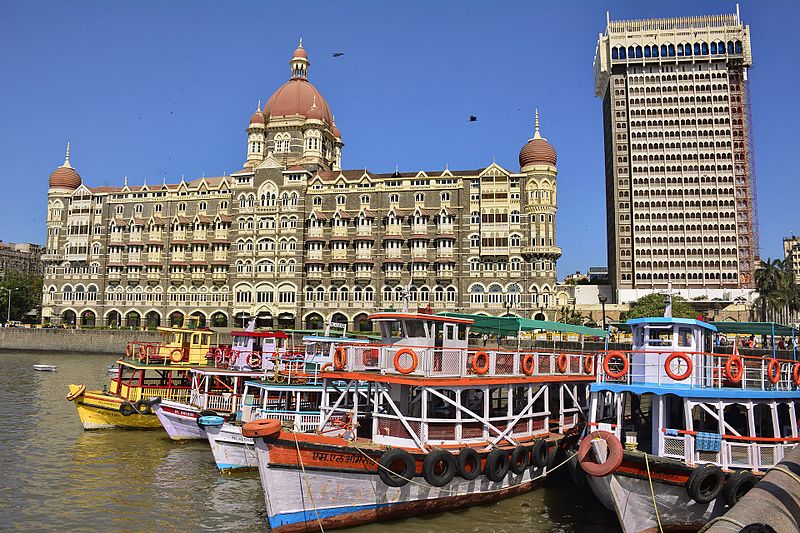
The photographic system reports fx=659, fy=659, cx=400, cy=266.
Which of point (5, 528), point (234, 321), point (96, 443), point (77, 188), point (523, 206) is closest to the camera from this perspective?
point (5, 528)

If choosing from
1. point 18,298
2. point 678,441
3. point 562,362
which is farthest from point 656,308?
point 18,298

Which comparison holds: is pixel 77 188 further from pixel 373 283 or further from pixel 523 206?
pixel 523 206

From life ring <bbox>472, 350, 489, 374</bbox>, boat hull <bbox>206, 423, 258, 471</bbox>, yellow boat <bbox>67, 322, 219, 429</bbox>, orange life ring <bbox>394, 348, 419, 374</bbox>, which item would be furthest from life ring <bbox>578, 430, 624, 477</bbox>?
yellow boat <bbox>67, 322, 219, 429</bbox>

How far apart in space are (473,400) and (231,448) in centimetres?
937

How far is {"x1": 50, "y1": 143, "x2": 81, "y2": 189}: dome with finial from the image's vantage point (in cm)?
9688

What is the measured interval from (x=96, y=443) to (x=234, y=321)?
58692 mm

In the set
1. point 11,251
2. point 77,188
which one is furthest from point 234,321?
point 11,251

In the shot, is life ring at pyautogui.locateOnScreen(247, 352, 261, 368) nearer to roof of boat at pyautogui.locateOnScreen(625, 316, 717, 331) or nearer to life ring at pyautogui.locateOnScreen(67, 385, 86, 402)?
life ring at pyautogui.locateOnScreen(67, 385, 86, 402)

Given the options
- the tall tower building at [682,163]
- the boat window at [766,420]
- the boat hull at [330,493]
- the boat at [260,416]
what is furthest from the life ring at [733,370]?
the tall tower building at [682,163]

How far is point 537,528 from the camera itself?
18.6 metres

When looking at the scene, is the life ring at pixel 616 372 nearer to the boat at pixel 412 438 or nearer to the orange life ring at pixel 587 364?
the boat at pixel 412 438

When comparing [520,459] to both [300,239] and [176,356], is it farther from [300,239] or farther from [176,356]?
[300,239]

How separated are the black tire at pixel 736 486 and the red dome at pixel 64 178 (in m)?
101

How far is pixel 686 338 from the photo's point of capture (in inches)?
773
